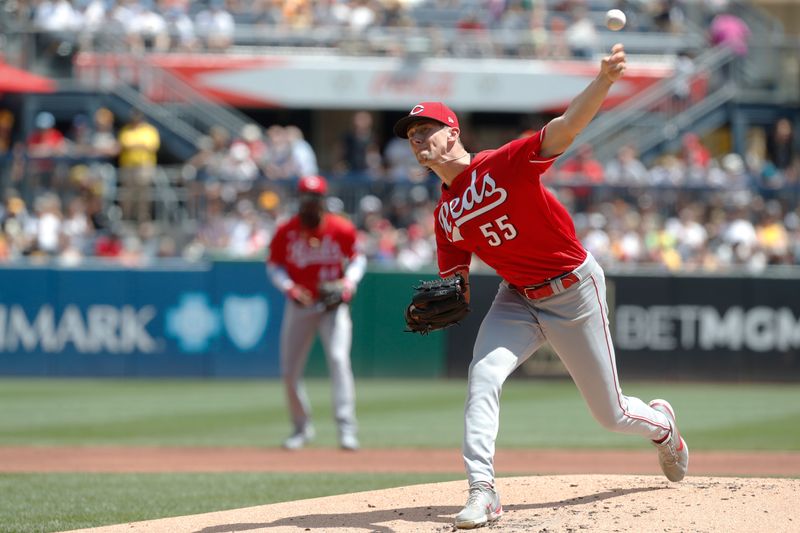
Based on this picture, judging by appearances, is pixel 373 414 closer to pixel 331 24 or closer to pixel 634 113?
pixel 634 113

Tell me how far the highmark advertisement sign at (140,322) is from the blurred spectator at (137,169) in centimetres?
210

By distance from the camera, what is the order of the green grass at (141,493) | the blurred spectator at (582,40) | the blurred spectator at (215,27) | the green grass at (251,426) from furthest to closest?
the blurred spectator at (582,40)
the blurred spectator at (215,27)
the green grass at (251,426)
the green grass at (141,493)

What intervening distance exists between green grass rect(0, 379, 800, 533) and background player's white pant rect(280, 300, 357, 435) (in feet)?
1.68

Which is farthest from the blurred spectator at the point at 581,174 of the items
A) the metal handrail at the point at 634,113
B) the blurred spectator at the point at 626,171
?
the metal handrail at the point at 634,113

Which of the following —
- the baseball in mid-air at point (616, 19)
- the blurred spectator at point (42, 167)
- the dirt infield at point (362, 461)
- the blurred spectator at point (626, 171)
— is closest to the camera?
the baseball in mid-air at point (616, 19)

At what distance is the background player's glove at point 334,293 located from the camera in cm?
1057

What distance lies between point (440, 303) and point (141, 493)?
2.75 metres

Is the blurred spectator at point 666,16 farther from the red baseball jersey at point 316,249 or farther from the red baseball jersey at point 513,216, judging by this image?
the red baseball jersey at point 513,216

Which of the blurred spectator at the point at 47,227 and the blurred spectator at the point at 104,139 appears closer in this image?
the blurred spectator at the point at 47,227

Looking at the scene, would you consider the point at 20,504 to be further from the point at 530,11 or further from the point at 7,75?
the point at 530,11

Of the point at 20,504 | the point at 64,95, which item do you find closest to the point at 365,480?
the point at 20,504

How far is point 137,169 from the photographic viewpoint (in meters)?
18.8

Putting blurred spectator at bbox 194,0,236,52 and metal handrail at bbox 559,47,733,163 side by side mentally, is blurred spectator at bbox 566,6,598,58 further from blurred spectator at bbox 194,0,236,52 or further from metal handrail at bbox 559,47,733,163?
blurred spectator at bbox 194,0,236,52

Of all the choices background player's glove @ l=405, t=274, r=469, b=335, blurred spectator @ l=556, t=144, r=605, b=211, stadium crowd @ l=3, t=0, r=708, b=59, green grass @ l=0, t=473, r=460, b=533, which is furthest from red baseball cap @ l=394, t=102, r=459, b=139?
stadium crowd @ l=3, t=0, r=708, b=59
